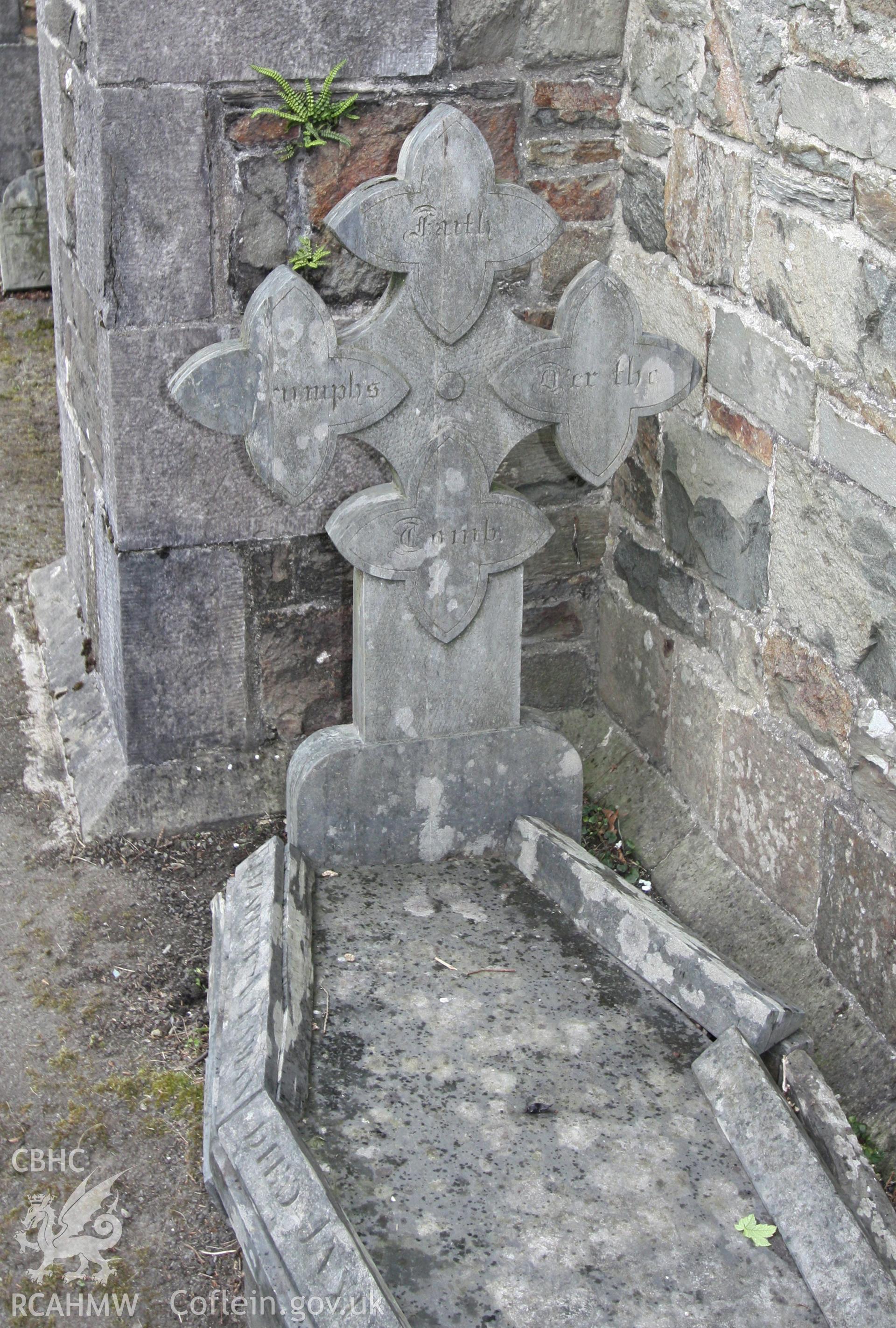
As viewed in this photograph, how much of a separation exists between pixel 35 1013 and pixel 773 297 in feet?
7.09

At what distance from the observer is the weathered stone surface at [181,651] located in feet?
12.5

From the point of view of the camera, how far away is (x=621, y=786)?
160 inches

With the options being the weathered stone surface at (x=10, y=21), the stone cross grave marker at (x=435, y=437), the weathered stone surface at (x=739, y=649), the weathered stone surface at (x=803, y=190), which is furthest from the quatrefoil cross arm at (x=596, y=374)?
the weathered stone surface at (x=10, y=21)

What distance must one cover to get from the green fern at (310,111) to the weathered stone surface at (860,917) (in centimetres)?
189

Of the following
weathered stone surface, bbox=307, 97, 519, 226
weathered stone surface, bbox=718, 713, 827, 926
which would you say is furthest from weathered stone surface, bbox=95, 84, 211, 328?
weathered stone surface, bbox=718, 713, 827, 926

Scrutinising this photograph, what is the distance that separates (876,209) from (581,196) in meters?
1.22

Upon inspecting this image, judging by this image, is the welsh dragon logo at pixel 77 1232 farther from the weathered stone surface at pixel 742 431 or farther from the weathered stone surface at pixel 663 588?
the weathered stone surface at pixel 742 431

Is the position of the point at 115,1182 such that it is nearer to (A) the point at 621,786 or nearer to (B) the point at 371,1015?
(B) the point at 371,1015

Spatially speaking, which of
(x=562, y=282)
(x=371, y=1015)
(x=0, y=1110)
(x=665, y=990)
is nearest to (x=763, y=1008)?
(x=665, y=990)

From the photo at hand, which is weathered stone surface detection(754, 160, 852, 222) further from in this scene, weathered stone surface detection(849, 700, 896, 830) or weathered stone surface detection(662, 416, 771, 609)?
weathered stone surface detection(849, 700, 896, 830)

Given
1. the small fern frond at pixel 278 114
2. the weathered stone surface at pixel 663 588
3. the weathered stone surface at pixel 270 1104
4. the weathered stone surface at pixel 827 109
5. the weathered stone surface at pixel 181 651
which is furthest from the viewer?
the weathered stone surface at pixel 181 651

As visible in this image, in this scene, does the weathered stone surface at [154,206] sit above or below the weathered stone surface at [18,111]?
above

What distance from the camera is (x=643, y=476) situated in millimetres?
3920

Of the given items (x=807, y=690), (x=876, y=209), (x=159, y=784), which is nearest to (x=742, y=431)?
(x=807, y=690)
